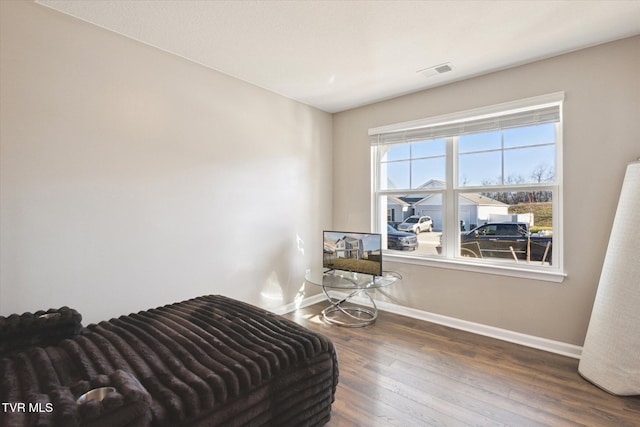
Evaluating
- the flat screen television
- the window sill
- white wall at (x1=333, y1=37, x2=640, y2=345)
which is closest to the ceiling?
white wall at (x1=333, y1=37, x2=640, y2=345)

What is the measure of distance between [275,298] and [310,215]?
3.66 ft

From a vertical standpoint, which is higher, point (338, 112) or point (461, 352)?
point (338, 112)

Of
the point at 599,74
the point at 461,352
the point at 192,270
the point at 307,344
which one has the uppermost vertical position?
the point at 599,74

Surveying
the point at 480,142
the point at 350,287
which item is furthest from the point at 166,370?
the point at 480,142

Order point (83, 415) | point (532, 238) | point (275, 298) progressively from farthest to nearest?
1. point (275, 298)
2. point (532, 238)
3. point (83, 415)

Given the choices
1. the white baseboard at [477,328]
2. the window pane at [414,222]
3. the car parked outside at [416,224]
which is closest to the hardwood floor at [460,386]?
the white baseboard at [477,328]

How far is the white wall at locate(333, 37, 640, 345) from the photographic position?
7.86ft

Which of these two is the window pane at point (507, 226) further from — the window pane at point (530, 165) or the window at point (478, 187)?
the window pane at point (530, 165)

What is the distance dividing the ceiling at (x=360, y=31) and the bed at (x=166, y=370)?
1.98 metres

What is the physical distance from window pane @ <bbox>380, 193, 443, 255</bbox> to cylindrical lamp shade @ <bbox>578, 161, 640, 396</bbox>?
56.9 inches

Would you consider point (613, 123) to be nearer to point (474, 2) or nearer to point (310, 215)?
point (474, 2)

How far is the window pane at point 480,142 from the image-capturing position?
3068 mm

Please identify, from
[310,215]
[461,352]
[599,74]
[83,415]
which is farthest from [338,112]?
[83,415]

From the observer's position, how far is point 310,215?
396 centimetres
